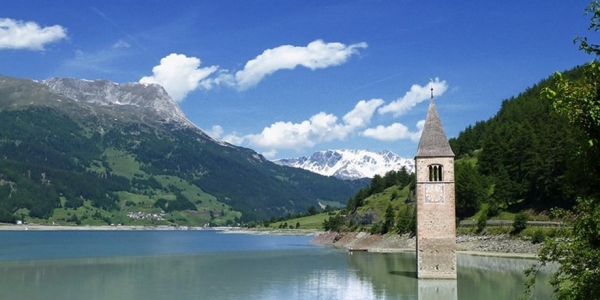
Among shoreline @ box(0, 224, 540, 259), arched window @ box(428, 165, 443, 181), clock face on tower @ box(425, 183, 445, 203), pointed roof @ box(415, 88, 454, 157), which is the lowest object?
shoreline @ box(0, 224, 540, 259)

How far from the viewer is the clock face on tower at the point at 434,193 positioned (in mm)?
57344

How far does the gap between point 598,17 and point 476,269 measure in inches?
2297

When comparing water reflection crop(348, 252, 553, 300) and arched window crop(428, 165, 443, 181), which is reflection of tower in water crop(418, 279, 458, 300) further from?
arched window crop(428, 165, 443, 181)

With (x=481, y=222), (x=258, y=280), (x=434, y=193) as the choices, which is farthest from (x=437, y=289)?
(x=481, y=222)

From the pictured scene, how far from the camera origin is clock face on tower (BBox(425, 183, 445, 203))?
188 feet

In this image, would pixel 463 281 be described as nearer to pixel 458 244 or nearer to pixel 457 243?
pixel 458 244

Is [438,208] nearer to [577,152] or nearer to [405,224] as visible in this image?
[577,152]

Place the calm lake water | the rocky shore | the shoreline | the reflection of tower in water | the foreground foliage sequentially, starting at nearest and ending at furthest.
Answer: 1. the foreground foliage
2. the reflection of tower in water
3. the calm lake water
4. the shoreline
5. the rocky shore

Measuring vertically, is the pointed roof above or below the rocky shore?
above

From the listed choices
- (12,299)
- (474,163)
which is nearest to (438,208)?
(12,299)

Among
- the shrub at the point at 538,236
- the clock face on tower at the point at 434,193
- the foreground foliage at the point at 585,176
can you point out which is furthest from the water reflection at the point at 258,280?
the foreground foliage at the point at 585,176

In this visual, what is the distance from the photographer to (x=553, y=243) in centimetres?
1809

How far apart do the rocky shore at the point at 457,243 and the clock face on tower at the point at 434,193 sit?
26055 mm

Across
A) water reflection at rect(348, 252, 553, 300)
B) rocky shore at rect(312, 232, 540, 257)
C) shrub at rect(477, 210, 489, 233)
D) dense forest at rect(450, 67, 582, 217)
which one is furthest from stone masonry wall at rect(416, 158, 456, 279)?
shrub at rect(477, 210, 489, 233)
